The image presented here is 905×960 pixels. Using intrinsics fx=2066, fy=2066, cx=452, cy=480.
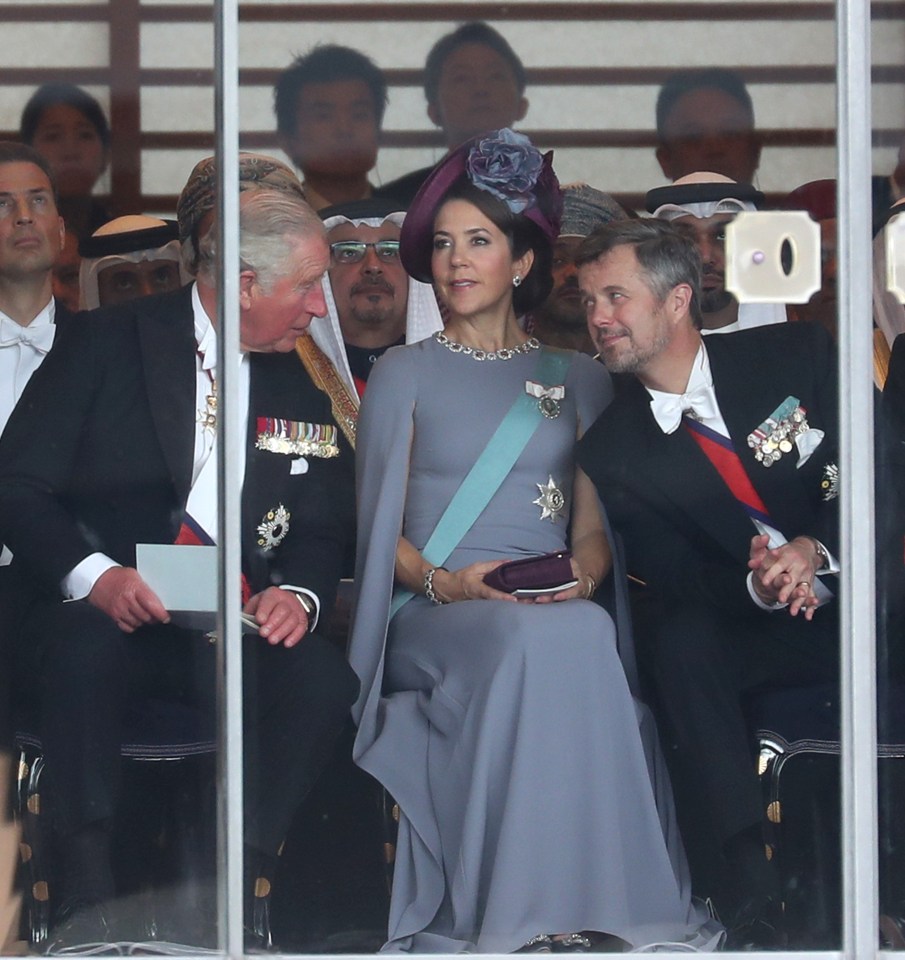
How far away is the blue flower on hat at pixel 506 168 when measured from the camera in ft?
13.0

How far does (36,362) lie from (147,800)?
33.0 inches

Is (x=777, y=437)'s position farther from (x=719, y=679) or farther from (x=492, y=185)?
(x=492, y=185)

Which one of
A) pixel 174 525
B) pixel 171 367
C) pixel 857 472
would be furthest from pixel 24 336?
pixel 857 472

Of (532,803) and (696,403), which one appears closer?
(532,803)

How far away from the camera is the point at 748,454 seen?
12.7ft

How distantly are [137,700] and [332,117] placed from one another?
4.61ft

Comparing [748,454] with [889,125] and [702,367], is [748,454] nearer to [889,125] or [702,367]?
[702,367]

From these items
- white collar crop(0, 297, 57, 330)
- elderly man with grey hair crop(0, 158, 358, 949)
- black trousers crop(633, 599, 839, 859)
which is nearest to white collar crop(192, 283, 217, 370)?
elderly man with grey hair crop(0, 158, 358, 949)

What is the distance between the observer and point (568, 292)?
412 cm

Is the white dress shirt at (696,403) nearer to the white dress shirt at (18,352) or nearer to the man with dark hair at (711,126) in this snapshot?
the man with dark hair at (711,126)

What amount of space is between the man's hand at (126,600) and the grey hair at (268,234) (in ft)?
1.84

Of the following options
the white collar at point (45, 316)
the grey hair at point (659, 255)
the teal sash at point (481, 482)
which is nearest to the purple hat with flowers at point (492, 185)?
the grey hair at point (659, 255)

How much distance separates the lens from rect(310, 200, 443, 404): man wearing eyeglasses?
4.23m

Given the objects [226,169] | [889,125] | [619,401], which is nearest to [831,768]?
[619,401]
